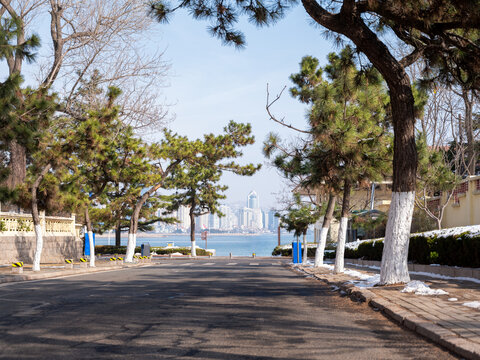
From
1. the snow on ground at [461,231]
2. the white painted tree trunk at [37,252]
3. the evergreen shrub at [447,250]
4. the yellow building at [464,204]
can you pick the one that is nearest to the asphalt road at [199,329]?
the evergreen shrub at [447,250]

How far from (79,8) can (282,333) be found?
90.3 ft

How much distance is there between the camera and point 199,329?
25.6 feet

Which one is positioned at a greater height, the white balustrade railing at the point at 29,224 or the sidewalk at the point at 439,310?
the white balustrade railing at the point at 29,224

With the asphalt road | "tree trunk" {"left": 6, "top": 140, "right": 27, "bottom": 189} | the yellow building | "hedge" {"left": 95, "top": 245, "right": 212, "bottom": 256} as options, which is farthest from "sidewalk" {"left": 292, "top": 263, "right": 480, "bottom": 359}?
"hedge" {"left": 95, "top": 245, "right": 212, "bottom": 256}

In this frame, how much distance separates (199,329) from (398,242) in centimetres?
639

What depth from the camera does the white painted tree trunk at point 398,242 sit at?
41.7ft

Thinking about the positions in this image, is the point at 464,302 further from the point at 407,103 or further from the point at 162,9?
the point at 162,9

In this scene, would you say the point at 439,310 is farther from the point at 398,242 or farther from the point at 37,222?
the point at 37,222

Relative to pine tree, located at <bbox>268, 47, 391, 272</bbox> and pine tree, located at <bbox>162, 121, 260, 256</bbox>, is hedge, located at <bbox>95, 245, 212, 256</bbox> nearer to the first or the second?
pine tree, located at <bbox>162, 121, 260, 256</bbox>

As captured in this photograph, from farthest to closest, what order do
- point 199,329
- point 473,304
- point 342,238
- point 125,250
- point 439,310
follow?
point 125,250 < point 342,238 < point 473,304 < point 439,310 < point 199,329

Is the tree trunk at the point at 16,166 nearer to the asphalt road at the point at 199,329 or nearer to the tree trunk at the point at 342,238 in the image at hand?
the tree trunk at the point at 342,238

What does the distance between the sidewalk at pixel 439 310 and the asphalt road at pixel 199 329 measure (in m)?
0.18

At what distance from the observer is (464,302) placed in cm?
990

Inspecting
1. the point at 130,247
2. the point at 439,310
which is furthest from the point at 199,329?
the point at 130,247
